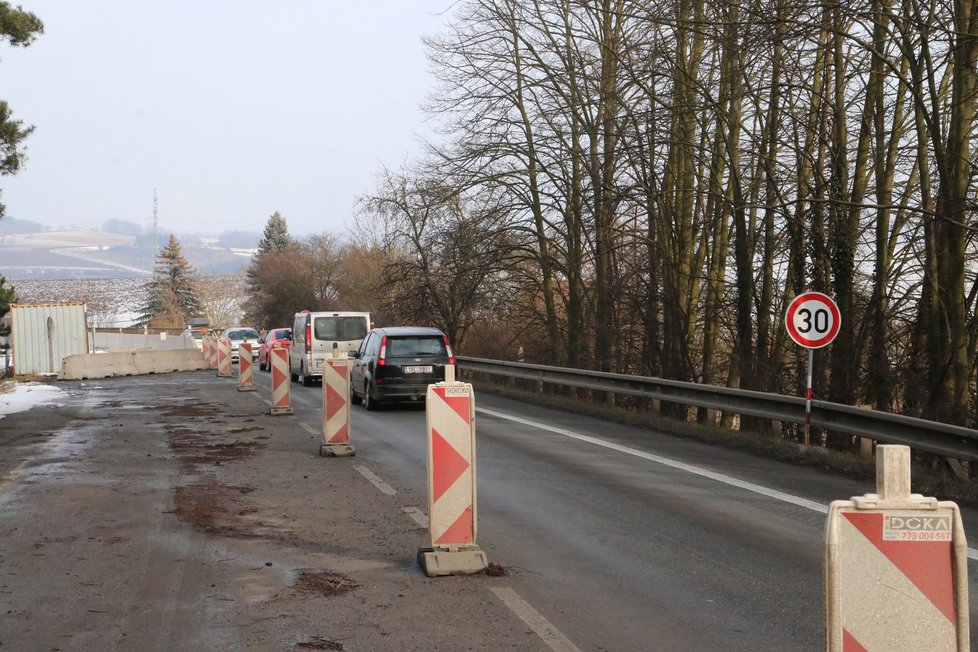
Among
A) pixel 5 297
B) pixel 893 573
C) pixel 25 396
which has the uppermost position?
pixel 5 297

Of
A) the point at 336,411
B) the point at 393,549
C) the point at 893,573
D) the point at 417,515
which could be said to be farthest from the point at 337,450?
the point at 893,573

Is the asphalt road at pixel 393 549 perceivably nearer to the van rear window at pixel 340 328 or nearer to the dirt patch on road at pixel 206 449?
the dirt patch on road at pixel 206 449

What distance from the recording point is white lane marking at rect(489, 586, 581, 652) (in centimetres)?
528

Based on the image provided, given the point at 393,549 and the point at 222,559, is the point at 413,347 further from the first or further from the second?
the point at 222,559

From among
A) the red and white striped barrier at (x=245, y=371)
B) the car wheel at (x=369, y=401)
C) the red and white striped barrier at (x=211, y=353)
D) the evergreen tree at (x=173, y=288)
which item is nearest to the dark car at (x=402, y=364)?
the car wheel at (x=369, y=401)

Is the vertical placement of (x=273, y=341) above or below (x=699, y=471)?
above

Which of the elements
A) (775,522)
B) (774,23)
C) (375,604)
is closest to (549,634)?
(375,604)

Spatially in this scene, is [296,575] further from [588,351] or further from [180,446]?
[588,351]

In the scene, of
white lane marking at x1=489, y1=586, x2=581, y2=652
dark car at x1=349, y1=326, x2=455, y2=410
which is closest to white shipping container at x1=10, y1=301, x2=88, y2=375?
dark car at x1=349, y1=326, x2=455, y2=410

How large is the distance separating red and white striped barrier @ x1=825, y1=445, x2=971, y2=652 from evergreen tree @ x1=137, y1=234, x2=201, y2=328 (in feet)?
391

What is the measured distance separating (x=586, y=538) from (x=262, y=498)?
3.46 meters

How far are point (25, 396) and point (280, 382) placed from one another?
1001cm

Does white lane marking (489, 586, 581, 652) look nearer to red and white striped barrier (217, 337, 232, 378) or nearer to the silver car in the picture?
red and white striped barrier (217, 337, 232, 378)

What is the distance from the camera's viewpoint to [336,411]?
13.2 meters
